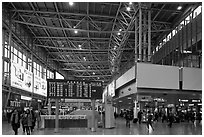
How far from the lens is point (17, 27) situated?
38.7 metres

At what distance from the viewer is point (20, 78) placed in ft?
113

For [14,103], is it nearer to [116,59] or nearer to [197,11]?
[116,59]

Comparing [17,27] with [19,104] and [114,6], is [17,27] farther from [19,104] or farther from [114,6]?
[114,6]

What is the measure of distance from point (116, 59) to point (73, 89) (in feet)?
99.0

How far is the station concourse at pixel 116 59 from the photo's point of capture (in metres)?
20.7

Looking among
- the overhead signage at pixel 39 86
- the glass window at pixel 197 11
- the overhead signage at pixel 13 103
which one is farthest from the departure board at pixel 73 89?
the overhead signage at pixel 39 86

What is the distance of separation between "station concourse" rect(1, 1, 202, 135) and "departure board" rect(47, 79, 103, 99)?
63mm

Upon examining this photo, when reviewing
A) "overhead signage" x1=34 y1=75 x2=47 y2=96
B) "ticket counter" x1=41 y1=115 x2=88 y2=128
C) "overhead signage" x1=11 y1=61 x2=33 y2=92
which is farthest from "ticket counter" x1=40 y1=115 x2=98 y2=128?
"overhead signage" x1=34 y1=75 x2=47 y2=96

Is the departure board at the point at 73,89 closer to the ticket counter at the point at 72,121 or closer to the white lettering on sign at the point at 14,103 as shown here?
the ticket counter at the point at 72,121

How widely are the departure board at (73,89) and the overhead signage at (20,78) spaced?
13262 mm

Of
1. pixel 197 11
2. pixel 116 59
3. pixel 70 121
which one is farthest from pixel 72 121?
pixel 116 59

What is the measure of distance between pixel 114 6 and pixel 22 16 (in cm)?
1115

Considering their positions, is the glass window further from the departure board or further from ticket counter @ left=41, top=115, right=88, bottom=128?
ticket counter @ left=41, top=115, right=88, bottom=128

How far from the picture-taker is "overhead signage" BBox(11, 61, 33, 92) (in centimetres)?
3226
